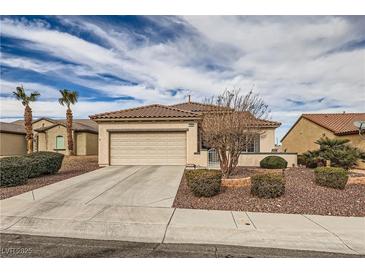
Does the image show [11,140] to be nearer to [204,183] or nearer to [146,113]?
[146,113]

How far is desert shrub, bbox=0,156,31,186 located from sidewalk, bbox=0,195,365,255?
2620 millimetres

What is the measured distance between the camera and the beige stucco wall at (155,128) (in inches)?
563

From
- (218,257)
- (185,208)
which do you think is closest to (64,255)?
(218,257)

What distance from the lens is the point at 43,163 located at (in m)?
10.6

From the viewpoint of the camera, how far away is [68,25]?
7.23m

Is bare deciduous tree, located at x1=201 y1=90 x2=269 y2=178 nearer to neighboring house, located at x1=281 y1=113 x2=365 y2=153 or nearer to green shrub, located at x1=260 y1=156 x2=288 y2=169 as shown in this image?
green shrub, located at x1=260 y1=156 x2=288 y2=169

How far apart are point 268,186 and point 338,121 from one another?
15.9m

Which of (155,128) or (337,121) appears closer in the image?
(155,128)

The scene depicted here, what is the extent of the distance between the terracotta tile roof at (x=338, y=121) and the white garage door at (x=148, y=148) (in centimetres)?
1126

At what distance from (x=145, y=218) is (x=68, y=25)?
20.1 ft

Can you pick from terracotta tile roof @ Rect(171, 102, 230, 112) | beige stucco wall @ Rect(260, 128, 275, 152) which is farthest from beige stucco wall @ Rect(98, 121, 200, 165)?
beige stucco wall @ Rect(260, 128, 275, 152)

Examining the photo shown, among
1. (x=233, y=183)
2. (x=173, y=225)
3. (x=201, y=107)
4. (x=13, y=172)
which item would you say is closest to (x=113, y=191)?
(x=173, y=225)

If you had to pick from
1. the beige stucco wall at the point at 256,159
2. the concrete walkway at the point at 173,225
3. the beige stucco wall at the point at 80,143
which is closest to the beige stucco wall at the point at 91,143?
the beige stucco wall at the point at 80,143

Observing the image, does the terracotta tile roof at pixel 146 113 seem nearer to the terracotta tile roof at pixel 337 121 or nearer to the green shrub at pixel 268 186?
the green shrub at pixel 268 186
